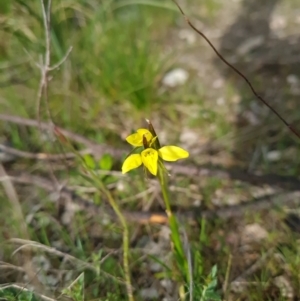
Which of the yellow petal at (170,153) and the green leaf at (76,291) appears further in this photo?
the green leaf at (76,291)

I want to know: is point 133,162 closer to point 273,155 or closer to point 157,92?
point 273,155

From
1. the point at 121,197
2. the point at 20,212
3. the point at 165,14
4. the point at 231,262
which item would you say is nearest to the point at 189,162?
the point at 121,197

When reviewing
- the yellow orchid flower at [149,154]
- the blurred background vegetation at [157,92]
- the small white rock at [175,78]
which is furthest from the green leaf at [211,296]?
the small white rock at [175,78]

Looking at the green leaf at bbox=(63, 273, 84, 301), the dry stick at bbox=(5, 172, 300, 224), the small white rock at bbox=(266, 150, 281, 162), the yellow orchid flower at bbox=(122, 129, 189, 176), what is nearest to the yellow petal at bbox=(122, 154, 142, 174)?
the yellow orchid flower at bbox=(122, 129, 189, 176)

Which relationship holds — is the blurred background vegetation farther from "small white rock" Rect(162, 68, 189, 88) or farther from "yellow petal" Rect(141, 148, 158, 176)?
"yellow petal" Rect(141, 148, 158, 176)

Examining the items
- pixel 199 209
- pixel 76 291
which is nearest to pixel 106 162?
pixel 199 209

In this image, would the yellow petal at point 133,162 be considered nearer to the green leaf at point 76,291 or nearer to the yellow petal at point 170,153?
the yellow petal at point 170,153
